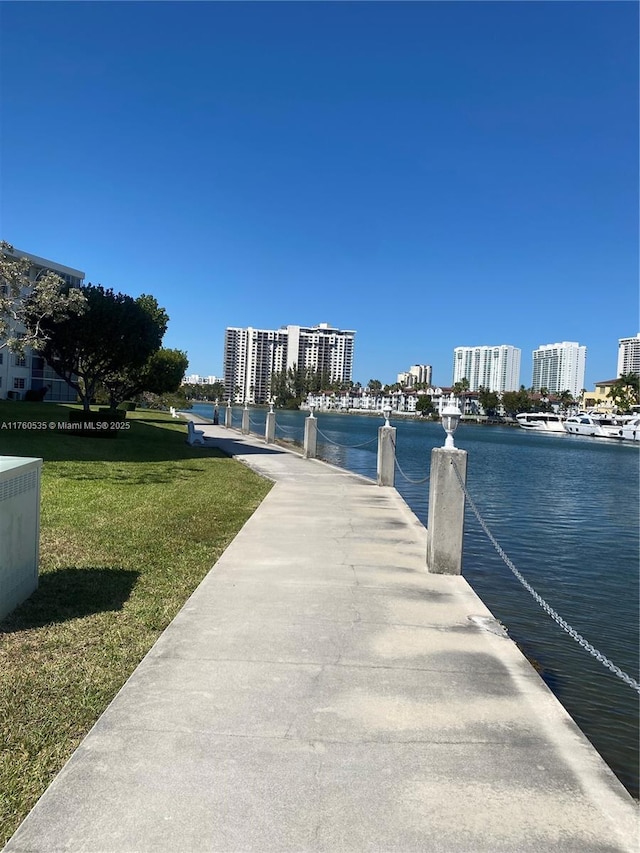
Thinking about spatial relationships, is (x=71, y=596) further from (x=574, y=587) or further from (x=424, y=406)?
(x=424, y=406)

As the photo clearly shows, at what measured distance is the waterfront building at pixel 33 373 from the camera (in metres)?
56.3

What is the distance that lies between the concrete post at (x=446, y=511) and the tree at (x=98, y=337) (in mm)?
24695

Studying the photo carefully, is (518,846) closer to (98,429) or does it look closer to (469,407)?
(98,429)

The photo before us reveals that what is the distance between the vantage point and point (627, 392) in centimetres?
14425

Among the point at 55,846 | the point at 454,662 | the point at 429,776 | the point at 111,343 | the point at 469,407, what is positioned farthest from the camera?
the point at 469,407

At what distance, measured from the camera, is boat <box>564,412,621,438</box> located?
10869 centimetres

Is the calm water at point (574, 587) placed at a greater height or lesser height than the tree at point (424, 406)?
lesser

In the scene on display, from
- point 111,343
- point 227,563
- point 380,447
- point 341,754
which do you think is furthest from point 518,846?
point 111,343

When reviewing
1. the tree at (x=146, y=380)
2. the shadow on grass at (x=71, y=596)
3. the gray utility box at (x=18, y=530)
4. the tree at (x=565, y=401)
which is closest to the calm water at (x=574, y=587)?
the shadow on grass at (x=71, y=596)

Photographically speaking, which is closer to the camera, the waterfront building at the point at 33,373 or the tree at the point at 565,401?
the waterfront building at the point at 33,373

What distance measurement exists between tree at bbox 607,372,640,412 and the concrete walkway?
15126 centimetres

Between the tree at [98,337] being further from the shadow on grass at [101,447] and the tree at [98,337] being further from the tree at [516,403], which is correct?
the tree at [516,403]

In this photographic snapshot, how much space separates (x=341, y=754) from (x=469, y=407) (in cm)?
17988

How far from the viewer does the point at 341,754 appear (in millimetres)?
3381
